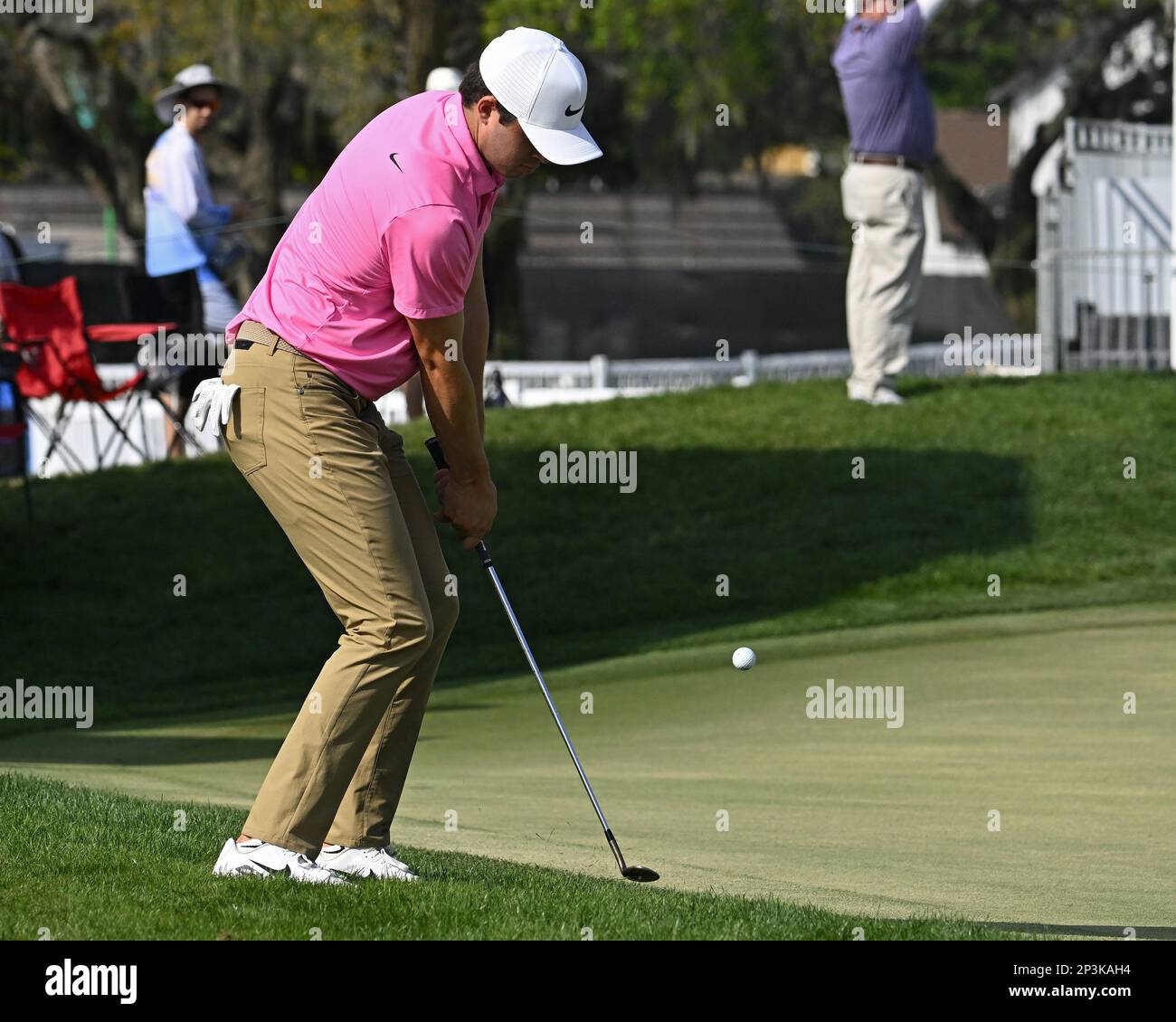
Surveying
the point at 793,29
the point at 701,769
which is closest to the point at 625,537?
the point at 701,769

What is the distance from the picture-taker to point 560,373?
78.8 feet

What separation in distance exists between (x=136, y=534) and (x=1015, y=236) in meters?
30.8

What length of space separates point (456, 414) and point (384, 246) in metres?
0.50

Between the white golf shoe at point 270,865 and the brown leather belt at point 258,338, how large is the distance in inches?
49.8

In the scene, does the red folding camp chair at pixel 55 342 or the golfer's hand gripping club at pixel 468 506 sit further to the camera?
the red folding camp chair at pixel 55 342

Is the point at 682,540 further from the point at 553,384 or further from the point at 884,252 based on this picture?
the point at 553,384

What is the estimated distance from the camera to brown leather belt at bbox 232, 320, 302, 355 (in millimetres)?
5348

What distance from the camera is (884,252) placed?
15.1 m

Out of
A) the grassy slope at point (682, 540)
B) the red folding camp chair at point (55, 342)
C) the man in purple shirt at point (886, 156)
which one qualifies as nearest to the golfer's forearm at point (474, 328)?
the grassy slope at point (682, 540)

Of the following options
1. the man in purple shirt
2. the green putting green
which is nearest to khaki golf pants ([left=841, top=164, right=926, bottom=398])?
the man in purple shirt

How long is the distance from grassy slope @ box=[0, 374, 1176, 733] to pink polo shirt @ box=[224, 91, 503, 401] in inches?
227

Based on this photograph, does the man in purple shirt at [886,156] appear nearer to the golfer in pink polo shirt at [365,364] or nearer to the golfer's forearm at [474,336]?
the golfer's forearm at [474,336]

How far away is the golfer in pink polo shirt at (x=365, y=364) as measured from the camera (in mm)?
5160

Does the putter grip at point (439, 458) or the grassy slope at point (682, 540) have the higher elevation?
the putter grip at point (439, 458)
